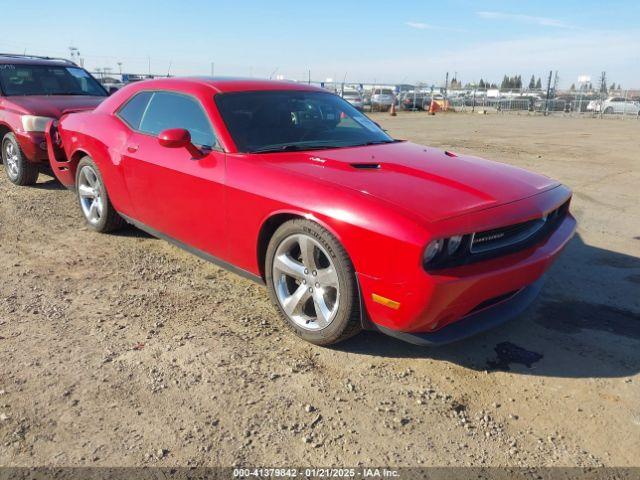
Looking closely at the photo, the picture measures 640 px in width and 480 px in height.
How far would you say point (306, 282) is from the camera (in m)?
3.15

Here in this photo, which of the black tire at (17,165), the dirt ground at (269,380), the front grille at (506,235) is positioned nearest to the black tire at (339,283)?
the dirt ground at (269,380)

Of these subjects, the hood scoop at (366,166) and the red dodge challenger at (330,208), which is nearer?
the red dodge challenger at (330,208)

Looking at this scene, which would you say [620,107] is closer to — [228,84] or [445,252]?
[228,84]

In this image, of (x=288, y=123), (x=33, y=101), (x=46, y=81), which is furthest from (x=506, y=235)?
(x=46, y=81)

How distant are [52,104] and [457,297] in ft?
20.5

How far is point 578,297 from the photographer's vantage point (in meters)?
3.95

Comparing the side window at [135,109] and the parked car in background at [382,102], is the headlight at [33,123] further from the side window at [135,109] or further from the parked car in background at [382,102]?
the parked car in background at [382,102]

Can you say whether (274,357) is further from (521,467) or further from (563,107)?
(563,107)

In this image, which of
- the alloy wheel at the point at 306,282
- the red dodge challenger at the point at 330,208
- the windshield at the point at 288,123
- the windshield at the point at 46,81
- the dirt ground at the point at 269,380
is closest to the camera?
the dirt ground at the point at 269,380

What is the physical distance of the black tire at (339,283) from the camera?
2855 millimetres

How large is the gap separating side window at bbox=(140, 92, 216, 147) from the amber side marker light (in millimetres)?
1624

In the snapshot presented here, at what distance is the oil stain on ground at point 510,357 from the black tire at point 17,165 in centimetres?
614

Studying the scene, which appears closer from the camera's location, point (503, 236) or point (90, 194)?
point (503, 236)

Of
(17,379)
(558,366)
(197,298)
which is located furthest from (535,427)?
(17,379)
